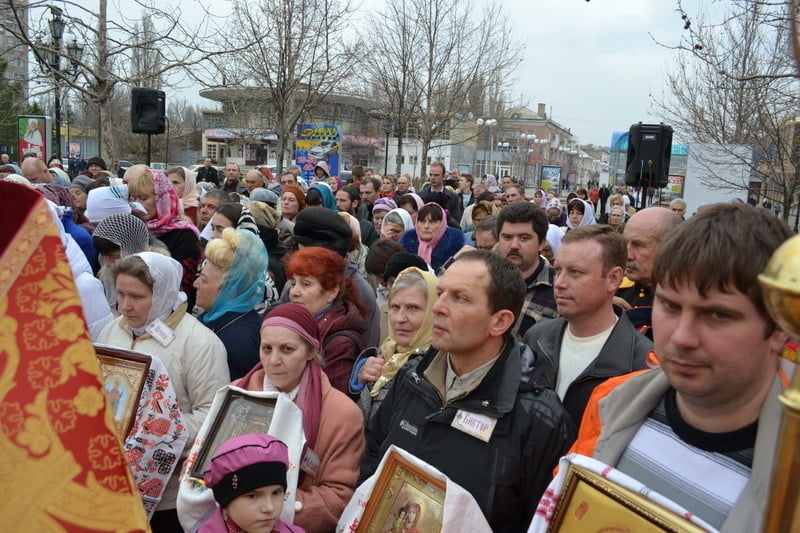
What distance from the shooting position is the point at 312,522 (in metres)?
2.83

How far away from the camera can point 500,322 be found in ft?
9.27

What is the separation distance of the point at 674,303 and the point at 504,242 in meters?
3.40

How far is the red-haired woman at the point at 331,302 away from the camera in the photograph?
3912mm

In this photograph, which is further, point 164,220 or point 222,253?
point 164,220

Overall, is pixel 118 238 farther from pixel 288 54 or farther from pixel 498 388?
pixel 288 54

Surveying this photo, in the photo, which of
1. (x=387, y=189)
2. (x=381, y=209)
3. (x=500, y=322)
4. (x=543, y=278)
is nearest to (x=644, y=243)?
(x=543, y=278)

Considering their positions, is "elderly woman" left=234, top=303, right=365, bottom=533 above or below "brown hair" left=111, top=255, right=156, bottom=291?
below

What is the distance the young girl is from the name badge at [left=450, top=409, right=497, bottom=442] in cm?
70

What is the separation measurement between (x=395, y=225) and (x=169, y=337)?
14.5 feet

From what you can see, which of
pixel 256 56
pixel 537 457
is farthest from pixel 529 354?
pixel 256 56

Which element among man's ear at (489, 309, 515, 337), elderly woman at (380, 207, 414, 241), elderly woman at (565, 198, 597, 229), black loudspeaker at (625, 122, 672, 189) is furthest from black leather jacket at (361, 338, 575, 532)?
elderly woman at (565, 198, 597, 229)

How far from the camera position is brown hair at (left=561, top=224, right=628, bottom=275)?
3568 mm

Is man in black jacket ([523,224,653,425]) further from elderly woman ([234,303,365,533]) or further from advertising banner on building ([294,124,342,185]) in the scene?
advertising banner on building ([294,124,342,185])

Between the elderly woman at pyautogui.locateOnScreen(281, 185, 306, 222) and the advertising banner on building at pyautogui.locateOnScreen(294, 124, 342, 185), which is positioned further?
the advertising banner on building at pyautogui.locateOnScreen(294, 124, 342, 185)
